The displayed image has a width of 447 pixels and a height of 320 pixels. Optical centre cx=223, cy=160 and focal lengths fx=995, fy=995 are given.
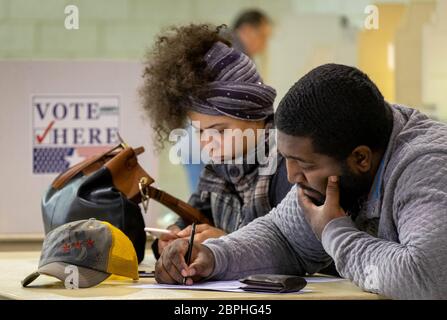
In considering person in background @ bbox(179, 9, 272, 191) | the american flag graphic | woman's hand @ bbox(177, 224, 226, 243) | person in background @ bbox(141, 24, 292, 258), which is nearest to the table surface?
woman's hand @ bbox(177, 224, 226, 243)

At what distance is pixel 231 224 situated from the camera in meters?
2.43

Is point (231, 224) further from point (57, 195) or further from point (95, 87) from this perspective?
point (95, 87)

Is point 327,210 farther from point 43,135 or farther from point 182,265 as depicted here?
point 43,135

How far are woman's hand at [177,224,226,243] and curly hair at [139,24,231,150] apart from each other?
0.95ft

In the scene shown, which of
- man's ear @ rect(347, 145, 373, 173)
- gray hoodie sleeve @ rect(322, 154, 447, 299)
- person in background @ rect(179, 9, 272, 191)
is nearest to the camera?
gray hoodie sleeve @ rect(322, 154, 447, 299)

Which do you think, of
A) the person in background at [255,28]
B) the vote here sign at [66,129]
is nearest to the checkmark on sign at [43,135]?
the vote here sign at [66,129]

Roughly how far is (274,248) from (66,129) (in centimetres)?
112

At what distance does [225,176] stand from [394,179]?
2.66 feet

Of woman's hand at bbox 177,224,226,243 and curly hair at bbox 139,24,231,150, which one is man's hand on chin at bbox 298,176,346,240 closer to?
woman's hand at bbox 177,224,226,243

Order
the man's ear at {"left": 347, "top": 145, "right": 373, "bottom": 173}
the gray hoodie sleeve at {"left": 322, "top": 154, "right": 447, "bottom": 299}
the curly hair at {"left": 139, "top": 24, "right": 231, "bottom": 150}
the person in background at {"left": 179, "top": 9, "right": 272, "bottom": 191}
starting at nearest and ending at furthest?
the gray hoodie sleeve at {"left": 322, "top": 154, "right": 447, "bottom": 299}
the man's ear at {"left": 347, "top": 145, "right": 373, "bottom": 173}
the curly hair at {"left": 139, "top": 24, "right": 231, "bottom": 150}
the person in background at {"left": 179, "top": 9, "right": 272, "bottom": 191}

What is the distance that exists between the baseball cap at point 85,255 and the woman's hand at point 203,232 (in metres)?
0.42

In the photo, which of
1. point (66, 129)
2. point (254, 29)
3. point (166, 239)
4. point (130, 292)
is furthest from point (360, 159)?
point (254, 29)

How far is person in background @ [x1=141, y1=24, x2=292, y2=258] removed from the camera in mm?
2324
